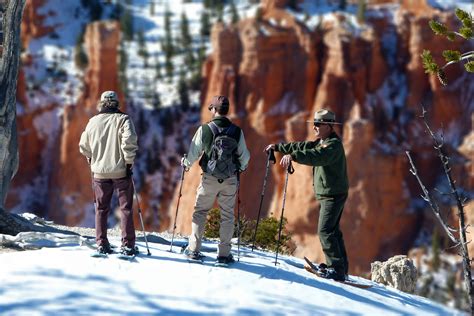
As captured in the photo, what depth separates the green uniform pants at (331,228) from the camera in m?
7.53

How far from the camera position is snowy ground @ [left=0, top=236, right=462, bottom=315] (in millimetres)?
6203

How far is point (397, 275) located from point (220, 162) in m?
4.65

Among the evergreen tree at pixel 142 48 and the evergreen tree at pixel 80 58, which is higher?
the evergreen tree at pixel 142 48

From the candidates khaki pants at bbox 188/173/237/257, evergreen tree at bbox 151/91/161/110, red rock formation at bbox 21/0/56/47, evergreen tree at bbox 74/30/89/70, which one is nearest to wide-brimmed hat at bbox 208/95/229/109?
khaki pants at bbox 188/173/237/257

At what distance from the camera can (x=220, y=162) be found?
7188mm

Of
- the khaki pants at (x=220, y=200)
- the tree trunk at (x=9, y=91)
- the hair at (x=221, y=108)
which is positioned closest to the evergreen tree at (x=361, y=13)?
the tree trunk at (x=9, y=91)

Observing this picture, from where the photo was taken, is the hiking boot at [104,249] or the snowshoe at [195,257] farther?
the snowshoe at [195,257]

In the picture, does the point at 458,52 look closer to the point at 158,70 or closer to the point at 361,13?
the point at 361,13

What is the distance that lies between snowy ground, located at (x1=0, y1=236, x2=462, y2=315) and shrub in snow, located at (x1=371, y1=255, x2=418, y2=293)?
3.04 metres

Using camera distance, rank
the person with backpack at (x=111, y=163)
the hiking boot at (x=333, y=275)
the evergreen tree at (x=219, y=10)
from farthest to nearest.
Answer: the evergreen tree at (x=219, y=10) < the hiking boot at (x=333, y=275) < the person with backpack at (x=111, y=163)

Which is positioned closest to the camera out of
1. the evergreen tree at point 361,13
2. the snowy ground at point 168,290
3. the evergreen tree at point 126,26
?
the snowy ground at point 168,290

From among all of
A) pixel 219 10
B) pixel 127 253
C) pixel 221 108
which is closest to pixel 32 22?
pixel 219 10

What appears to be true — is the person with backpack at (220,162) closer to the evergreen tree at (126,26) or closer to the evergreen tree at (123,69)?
the evergreen tree at (123,69)

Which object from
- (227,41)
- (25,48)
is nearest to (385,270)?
(227,41)
